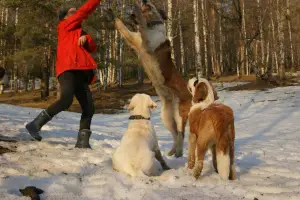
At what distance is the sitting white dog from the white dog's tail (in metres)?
0.74

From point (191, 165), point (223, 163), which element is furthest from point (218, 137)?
point (191, 165)

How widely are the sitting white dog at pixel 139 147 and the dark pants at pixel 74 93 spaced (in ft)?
3.40

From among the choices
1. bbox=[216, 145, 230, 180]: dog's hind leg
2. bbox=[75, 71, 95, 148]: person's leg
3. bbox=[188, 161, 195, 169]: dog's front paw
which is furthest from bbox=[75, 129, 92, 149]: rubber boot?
bbox=[216, 145, 230, 180]: dog's hind leg

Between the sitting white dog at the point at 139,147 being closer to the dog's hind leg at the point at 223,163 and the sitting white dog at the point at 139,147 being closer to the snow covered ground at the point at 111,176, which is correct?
the snow covered ground at the point at 111,176

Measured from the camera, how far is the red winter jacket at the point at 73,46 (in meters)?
4.59

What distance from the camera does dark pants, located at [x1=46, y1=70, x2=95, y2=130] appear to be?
4574 mm

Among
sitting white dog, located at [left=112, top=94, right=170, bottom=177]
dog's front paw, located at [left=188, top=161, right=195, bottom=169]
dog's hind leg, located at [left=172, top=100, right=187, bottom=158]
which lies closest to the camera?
sitting white dog, located at [left=112, top=94, right=170, bottom=177]

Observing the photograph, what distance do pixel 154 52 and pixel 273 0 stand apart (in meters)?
26.1

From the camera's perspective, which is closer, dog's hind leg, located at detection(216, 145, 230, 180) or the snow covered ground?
the snow covered ground

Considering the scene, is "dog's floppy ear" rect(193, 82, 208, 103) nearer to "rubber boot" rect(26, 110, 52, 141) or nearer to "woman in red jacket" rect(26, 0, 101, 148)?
"woman in red jacket" rect(26, 0, 101, 148)

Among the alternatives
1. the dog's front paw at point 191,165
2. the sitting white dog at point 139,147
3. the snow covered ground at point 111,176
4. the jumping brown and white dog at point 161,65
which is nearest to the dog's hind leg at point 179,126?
the jumping brown and white dog at point 161,65

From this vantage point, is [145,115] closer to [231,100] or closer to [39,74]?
[231,100]

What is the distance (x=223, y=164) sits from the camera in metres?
3.72

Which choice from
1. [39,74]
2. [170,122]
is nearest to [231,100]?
[170,122]
